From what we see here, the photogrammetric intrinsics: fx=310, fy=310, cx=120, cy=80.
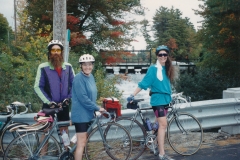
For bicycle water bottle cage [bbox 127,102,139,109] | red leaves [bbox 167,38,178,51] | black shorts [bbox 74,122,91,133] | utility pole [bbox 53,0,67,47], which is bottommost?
black shorts [bbox 74,122,91,133]

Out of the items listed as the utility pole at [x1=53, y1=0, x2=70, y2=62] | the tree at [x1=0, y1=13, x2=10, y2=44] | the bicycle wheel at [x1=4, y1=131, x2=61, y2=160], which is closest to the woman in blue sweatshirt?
the bicycle wheel at [x1=4, y1=131, x2=61, y2=160]

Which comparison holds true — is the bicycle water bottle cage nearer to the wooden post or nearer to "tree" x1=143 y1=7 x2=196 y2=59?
the wooden post

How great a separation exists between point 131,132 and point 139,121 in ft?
1.16

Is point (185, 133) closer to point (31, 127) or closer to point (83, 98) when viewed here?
point (83, 98)

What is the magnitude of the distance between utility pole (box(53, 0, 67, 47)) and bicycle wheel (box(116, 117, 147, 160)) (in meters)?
3.13

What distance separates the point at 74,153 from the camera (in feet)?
15.0

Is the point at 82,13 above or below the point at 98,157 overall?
above

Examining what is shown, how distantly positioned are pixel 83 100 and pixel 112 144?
1.25m

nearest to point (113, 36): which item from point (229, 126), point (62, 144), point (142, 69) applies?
point (229, 126)

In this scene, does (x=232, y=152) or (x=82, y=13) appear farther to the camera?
(x=82, y=13)

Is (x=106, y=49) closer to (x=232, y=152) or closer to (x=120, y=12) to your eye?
(x=120, y=12)

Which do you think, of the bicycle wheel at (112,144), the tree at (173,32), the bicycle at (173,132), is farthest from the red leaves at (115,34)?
the tree at (173,32)

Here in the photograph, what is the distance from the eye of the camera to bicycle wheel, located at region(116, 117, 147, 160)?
523 centimetres

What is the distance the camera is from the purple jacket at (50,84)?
4680 mm
